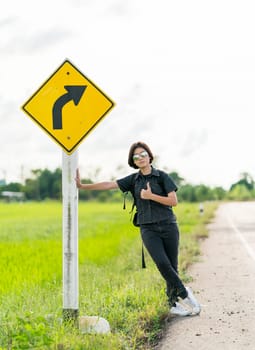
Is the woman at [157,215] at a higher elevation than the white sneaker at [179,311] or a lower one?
higher

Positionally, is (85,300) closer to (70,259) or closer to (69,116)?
(70,259)

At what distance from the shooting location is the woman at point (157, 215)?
25.9 feet

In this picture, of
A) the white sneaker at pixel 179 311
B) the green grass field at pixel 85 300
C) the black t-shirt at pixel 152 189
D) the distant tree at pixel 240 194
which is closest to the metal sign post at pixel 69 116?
the green grass field at pixel 85 300

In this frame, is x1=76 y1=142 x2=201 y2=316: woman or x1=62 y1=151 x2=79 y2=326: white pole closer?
x1=62 y1=151 x2=79 y2=326: white pole

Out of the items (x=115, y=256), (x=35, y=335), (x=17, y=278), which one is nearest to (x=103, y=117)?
(x=35, y=335)

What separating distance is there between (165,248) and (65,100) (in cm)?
224

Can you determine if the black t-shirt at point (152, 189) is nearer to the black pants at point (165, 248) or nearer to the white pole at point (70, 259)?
the black pants at point (165, 248)

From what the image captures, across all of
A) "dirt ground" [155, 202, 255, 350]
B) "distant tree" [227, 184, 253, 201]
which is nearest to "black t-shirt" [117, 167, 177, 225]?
"dirt ground" [155, 202, 255, 350]

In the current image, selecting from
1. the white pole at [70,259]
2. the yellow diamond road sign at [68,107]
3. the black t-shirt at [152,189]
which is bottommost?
the white pole at [70,259]

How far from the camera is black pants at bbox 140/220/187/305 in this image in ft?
26.2

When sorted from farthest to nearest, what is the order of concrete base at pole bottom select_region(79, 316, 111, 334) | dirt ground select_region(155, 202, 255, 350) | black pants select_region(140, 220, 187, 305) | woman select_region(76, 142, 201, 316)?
black pants select_region(140, 220, 187, 305) → woman select_region(76, 142, 201, 316) → dirt ground select_region(155, 202, 255, 350) → concrete base at pole bottom select_region(79, 316, 111, 334)

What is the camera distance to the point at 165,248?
819 centimetres

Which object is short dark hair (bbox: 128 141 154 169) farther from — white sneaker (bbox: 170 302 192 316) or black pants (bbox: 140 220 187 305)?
white sneaker (bbox: 170 302 192 316)

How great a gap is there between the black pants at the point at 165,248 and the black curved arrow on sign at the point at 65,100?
5.90ft
